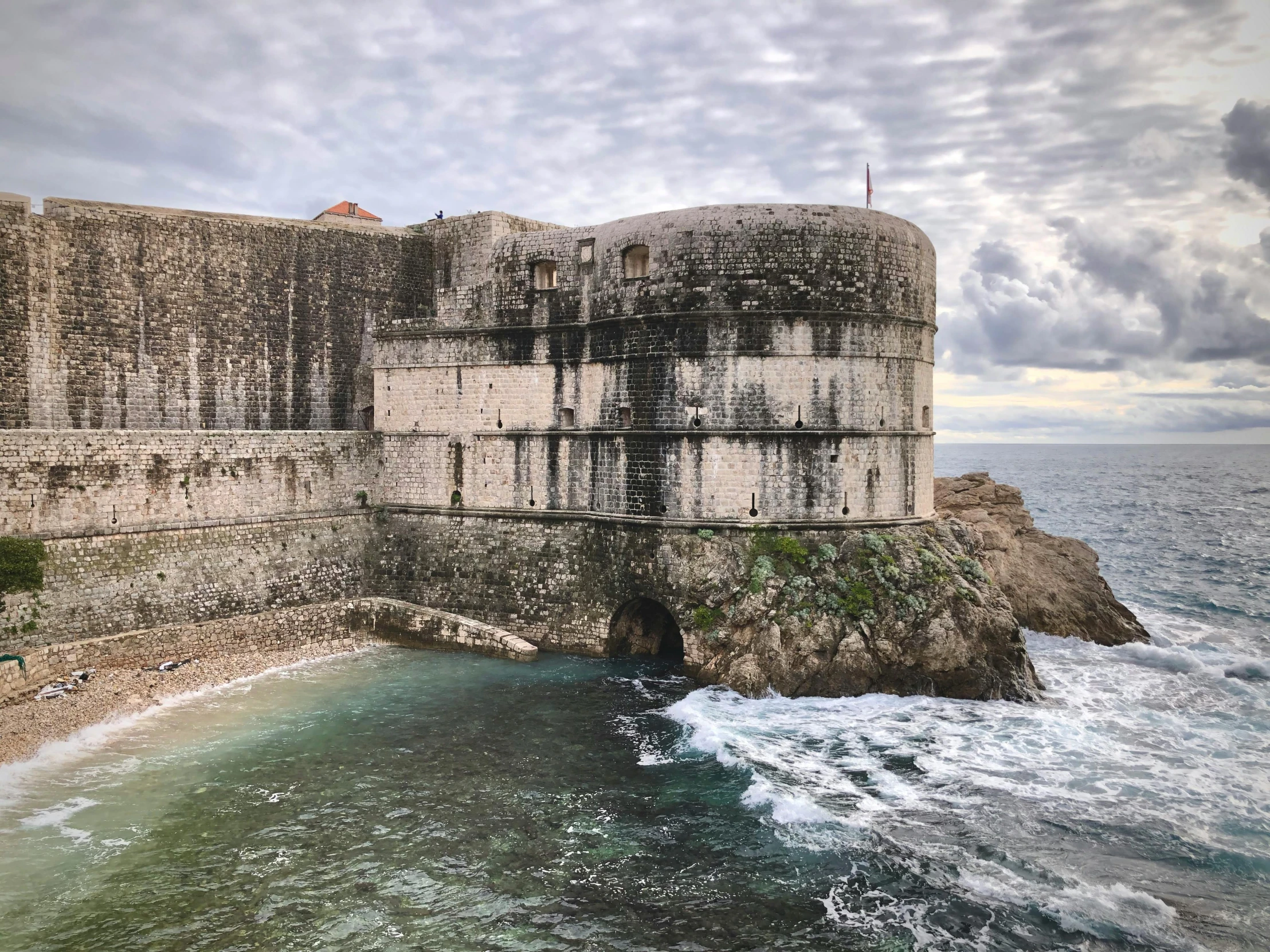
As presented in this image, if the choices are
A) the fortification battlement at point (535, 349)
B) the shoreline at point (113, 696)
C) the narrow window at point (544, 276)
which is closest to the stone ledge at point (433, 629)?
the shoreline at point (113, 696)

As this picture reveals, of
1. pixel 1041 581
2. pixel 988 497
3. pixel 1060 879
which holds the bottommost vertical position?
pixel 1060 879

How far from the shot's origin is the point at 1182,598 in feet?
123

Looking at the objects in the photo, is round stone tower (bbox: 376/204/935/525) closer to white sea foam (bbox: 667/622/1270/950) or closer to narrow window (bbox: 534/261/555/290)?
narrow window (bbox: 534/261/555/290)

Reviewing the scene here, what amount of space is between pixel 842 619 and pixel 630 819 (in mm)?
8242

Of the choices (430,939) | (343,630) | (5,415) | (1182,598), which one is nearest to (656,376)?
(343,630)

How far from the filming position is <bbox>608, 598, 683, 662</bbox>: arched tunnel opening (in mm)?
23266

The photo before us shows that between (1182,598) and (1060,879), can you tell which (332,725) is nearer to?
(1060,879)

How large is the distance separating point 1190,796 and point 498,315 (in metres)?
19.1

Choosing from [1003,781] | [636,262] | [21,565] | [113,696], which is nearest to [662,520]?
[636,262]

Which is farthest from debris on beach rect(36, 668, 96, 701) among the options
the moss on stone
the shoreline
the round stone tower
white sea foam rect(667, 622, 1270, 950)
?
white sea foam rect(667, 622, 1270, 950)

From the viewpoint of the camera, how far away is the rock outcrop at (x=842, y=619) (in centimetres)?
2055

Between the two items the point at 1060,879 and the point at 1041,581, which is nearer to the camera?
the point at 1060,879

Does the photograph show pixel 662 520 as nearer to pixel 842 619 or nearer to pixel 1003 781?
pixel 842 619

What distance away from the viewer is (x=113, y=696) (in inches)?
744
